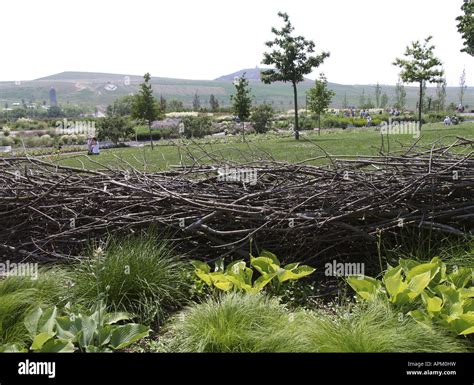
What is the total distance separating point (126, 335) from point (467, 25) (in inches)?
1176

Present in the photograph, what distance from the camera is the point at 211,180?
4.20 meters

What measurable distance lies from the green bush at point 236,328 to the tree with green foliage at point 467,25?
28.2 metres

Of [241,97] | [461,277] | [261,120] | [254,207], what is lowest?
[461,277]

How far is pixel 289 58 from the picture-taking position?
27.7 m

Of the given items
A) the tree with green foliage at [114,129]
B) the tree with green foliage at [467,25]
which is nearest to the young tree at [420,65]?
the tree with green foliage at [467,25]

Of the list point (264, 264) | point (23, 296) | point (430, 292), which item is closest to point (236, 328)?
point (264, 264)

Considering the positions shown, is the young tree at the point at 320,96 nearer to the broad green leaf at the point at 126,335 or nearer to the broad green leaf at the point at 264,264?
the broad green leaf at the point at 264,264

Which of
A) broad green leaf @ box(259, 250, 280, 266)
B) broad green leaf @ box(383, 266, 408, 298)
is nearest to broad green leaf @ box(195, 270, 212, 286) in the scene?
broad green leaf @ box(259, 250, 280, 266)

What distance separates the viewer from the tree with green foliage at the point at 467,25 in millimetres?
26172

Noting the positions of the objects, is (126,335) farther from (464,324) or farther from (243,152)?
(243,152)

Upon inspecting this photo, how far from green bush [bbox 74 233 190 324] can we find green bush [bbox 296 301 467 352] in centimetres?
104

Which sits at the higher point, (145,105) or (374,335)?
(145,105)
